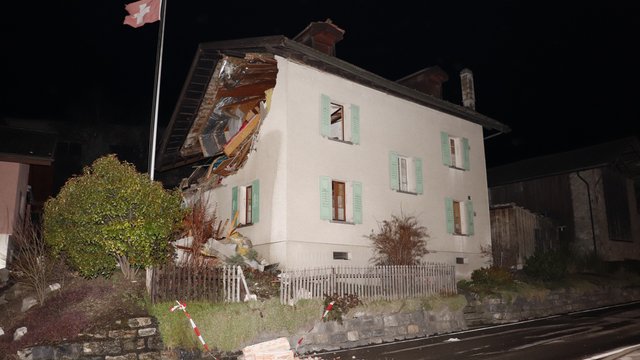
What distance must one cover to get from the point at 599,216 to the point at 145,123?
38.6 m

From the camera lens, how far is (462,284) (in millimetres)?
17125

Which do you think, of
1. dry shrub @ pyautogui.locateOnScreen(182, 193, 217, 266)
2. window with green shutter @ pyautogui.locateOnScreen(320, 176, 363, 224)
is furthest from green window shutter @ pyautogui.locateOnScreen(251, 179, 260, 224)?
window with green shutter @ pyautogui.locateOnScreen(320, 176, 363, 224)

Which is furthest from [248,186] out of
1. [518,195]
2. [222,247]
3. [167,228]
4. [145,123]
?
[145,123]

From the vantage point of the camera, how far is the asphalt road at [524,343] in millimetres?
9914

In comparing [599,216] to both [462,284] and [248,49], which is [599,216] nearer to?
[462,284]

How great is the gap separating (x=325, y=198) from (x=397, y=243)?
3064 mm

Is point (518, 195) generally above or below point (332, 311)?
above

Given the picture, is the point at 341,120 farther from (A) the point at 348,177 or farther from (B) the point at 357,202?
(B) the point at 357,202

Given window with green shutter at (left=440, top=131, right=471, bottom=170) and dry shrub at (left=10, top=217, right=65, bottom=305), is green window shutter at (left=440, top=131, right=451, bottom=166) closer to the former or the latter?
window with green shutter at (left=440, top=131, right=471, bottom=170)

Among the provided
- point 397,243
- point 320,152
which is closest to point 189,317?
point 320,152

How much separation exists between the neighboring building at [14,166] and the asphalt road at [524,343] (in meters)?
11.3

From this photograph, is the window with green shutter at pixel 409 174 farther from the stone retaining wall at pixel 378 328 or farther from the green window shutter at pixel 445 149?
the stone retaining wall at pixel 378 328

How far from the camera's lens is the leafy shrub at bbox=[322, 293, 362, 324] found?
38.8 feet

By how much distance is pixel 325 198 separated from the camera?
15.7 m
